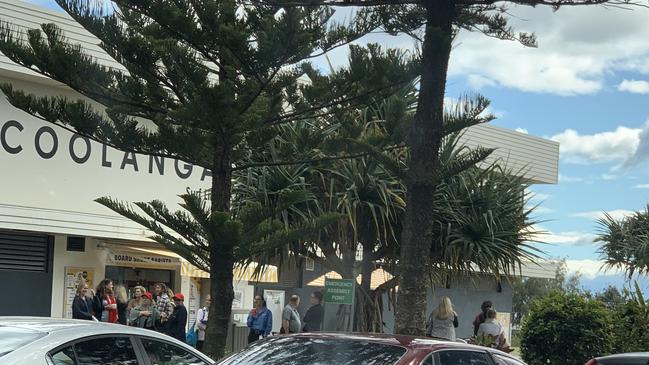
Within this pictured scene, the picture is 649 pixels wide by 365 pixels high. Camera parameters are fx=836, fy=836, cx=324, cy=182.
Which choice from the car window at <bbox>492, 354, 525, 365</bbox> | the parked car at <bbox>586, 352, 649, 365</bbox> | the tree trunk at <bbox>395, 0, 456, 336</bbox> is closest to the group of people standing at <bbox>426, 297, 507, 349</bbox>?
the tree trunk at <bbox>395, 0, 456, 336</bbox>

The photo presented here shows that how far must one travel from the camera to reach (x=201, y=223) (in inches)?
386

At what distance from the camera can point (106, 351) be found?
6.63m

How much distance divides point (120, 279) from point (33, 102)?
9.77 meters

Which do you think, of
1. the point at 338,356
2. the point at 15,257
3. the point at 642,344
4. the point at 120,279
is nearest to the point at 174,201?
the point at 120,279

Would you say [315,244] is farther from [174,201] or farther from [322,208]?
[174,201]

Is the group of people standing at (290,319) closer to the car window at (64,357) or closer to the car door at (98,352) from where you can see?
the car door at (98,352)

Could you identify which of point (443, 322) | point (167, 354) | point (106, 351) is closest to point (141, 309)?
point (443, 322)

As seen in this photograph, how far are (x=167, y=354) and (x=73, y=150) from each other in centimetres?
1237

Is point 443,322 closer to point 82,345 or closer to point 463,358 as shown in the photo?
point 463,358

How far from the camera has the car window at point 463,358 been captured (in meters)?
6.07

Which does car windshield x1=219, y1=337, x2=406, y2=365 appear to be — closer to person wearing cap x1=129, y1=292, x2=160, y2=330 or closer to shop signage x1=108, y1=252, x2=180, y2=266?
Result: person wearing cap x1=129, y1=292, x2=160, y2=330

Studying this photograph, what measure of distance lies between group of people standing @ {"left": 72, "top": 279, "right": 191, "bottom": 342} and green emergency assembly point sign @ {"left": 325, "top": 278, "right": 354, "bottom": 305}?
2676 mm

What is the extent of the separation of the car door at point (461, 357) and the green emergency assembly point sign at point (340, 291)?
5951 millimetres

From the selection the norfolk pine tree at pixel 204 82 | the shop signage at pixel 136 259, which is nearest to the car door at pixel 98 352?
the norfolk pine tree at pixel 204 82
